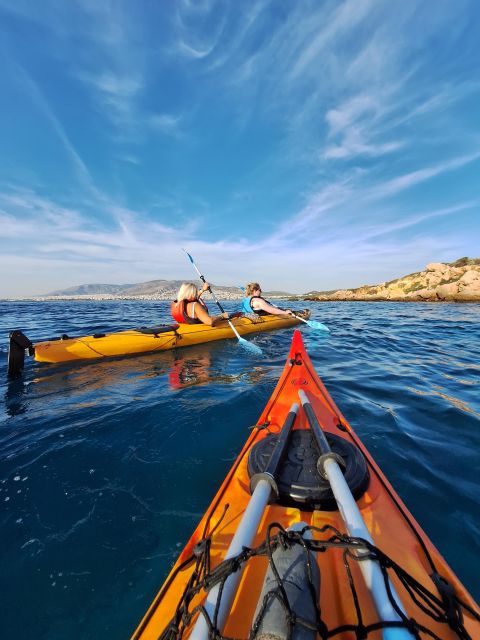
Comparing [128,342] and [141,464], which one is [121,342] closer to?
[128,342]

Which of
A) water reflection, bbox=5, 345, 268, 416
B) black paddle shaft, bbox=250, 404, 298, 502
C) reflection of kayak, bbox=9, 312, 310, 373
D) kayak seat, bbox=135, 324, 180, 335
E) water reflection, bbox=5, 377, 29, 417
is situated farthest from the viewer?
kayak seat, bbox=135, 324, 180, 335

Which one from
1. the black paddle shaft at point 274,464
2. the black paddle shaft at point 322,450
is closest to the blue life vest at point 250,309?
the black paddle shaft at point 322,450

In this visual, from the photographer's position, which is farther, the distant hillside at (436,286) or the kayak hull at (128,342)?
the distant hillside at (436,286)

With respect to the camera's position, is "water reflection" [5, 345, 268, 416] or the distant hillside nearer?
"water reflection" [5, 345, 268, 416]

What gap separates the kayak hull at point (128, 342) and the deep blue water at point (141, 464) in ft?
Answer: 1.44

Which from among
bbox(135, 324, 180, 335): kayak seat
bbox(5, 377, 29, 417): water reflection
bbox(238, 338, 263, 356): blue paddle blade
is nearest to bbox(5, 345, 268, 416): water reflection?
bbox(5, 377, 29, 417): water reflection

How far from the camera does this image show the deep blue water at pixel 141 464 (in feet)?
6.49

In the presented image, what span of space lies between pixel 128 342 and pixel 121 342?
0.19 m

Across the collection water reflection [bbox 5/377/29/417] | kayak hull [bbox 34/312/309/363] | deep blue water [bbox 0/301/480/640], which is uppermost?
kayak hull [bbox 34/312/309/363]

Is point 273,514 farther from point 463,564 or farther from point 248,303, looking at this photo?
point 248,303

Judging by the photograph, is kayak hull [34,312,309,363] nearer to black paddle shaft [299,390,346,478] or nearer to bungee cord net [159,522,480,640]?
black paddle shaft [299,390,346,478]

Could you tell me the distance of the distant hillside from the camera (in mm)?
34084

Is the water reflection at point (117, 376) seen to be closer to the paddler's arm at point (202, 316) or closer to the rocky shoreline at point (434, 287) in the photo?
the paddler's arm at point (202, 316)

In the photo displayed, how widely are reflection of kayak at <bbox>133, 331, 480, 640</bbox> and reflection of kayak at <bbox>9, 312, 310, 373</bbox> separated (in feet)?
21.2
